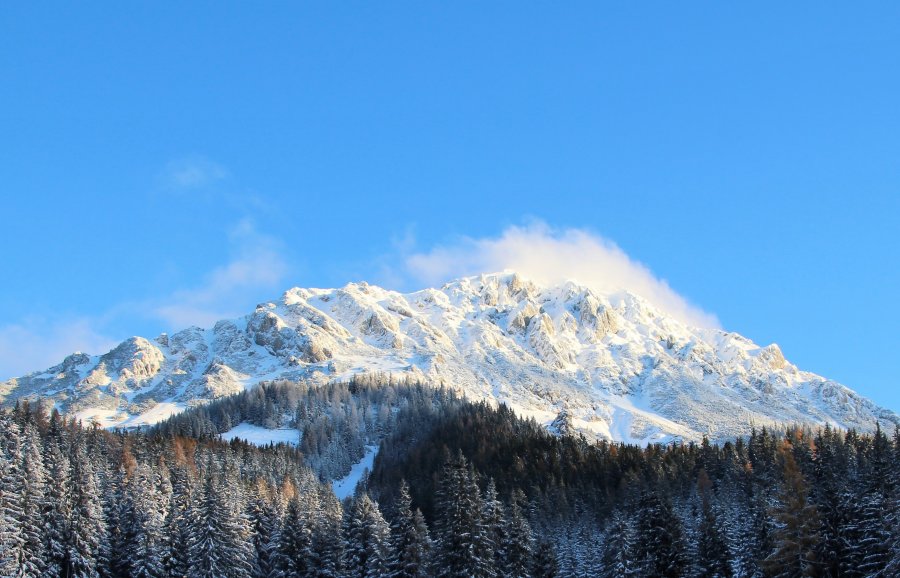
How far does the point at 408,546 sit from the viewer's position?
250 feet

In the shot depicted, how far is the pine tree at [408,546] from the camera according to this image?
7544cm

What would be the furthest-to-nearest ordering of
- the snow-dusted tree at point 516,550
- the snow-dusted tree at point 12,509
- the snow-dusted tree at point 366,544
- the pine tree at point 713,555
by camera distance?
the snow-dusted tree at point 516,550, the snow-dusted tree at point 366,544, the pine tree at point 713,555, the snow-dusted tree at point 12,509

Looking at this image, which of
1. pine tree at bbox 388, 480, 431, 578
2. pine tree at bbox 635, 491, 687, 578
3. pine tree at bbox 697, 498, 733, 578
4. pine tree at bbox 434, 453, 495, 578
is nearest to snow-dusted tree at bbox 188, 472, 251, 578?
pine tree at bbox 388, 480, 431, 578

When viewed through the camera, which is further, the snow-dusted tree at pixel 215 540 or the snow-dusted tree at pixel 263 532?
the snow-dusted tree at pixel 263 532

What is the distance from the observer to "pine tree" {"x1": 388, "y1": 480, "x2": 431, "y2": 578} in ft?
247

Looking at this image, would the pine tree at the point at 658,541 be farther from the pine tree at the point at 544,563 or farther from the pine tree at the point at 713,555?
the pine tree at the point at 544,563

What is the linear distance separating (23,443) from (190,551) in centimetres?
1954

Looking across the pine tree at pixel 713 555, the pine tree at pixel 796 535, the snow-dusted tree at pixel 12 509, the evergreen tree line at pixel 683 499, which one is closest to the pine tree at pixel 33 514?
the snow-dusted tree at pixel 12 509

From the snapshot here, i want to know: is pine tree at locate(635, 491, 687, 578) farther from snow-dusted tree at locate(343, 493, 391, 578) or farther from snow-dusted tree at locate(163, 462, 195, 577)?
snow-dusted tree at locate(163, 462, 195, 577)

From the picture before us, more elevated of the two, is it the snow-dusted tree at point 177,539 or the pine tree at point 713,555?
the snow-dusted tree at point 177,539

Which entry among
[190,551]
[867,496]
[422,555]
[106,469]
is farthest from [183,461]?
[867,496]

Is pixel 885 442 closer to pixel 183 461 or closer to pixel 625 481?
pixel 625 481

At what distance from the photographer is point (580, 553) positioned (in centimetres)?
8781

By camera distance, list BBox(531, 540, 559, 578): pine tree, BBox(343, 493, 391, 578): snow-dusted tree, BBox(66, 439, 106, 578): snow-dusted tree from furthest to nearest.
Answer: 1. BBox(531, 540, 559, 578): pine tree
2. BBox(343, 493, 391, 578): snow-dusted tree
3. BBox(66, 439, 106, 578): snow-dusted tree
